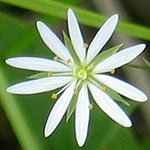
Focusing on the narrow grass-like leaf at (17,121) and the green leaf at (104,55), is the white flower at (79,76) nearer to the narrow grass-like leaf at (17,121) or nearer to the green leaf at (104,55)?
the green leaf at (104,55)

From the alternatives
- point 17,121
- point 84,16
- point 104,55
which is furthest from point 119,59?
point 17,121

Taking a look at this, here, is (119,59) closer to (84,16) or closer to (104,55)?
(104,55)

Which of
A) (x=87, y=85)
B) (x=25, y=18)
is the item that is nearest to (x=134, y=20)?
(x=25, y=18)

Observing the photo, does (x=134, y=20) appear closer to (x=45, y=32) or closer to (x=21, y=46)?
(x=21, y=46)

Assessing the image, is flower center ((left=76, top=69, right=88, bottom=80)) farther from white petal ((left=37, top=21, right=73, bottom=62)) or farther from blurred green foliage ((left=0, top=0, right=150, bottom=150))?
blurred green foliage ((left=0, top=0, right=150, bottom=150))

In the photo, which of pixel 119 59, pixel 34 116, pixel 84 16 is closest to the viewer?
pixel 119 59
